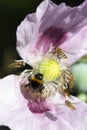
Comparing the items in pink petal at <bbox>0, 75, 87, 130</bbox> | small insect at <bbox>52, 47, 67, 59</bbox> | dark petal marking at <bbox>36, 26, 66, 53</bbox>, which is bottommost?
pink petal at <bbox>0, 75, 87, 130</bbox>

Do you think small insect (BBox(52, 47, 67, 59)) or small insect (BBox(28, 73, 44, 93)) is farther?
small insect (BBox(52, 47, 67, 59))

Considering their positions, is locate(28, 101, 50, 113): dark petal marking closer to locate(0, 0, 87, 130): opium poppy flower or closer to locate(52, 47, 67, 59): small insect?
locate(0, 0, 87, 130): opium poppy flower

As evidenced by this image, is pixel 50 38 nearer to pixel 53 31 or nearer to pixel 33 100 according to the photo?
pixel 53 31

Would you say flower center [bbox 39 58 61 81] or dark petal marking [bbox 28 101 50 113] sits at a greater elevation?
flower center [bbox 39 58 61 81]

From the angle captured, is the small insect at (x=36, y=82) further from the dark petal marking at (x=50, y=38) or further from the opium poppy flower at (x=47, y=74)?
the dark petal marking at (x=50, y=38)

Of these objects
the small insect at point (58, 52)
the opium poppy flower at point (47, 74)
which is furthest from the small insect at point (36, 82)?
the small insect at point (58, 52)

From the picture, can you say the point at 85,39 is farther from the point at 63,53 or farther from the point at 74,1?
the point at 74,1

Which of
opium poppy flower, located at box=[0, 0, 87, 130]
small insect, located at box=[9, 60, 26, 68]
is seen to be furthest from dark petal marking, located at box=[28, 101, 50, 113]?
small insect, located at box=[9, 60, 26, 68]

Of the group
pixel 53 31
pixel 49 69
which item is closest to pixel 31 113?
pixel 49 69
